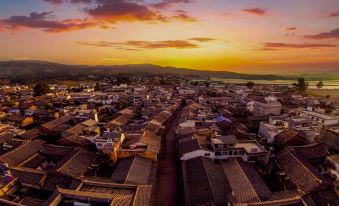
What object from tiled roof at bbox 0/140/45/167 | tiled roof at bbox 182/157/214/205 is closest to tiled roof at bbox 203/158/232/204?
tiled roof at bbox 182/157/214/205

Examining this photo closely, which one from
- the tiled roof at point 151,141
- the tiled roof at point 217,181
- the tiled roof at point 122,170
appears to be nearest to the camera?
the tiled roof at point 217,181

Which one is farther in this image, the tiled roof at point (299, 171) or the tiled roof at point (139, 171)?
the tiled roof at point (139, 171)

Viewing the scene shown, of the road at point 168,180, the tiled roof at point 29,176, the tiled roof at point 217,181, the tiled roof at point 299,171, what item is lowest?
the road at point 168,180

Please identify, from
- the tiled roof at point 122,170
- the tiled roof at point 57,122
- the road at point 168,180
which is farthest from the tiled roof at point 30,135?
the road at point 168,180

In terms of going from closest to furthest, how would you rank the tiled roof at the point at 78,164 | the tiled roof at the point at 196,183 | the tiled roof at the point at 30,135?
the tiled roof at the point at 196,183 → the tiled roof at the point at 78,164 → the tiled roof at the point at 30,135

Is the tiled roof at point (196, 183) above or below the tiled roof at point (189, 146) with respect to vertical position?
below

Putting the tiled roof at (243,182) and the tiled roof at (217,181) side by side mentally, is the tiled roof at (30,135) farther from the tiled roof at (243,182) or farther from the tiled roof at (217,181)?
the tiled roof at (243,182)

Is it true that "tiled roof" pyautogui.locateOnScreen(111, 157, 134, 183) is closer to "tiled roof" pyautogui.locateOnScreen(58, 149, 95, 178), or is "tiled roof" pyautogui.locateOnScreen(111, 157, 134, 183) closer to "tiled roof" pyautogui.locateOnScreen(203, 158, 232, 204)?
"tiled roof" pyautogui.locateOnScreen(58, 149, 95, 178)

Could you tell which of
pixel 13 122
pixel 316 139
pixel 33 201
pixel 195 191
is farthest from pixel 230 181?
pixel 13 122

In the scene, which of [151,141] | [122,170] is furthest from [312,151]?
[122,170]
